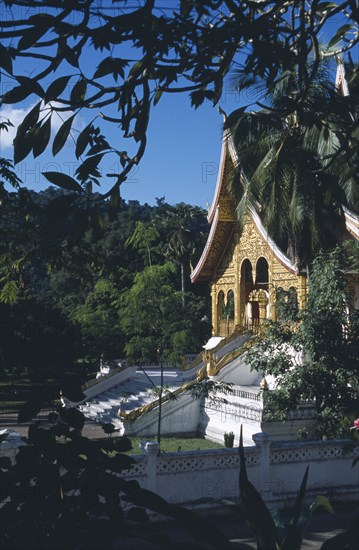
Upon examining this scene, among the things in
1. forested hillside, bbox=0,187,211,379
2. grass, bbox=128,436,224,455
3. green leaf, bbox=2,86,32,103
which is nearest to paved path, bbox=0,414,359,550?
forested hillside, bbox=0,187,211,379

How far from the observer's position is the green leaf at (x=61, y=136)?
7.93 feet

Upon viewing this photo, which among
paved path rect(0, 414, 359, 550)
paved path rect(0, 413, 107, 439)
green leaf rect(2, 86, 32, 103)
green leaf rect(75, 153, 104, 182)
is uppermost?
green leaf rect(2, 86, 32, 103)

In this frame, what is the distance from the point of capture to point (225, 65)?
3.05 meters

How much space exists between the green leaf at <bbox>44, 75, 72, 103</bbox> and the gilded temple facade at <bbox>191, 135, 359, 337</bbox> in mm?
16288

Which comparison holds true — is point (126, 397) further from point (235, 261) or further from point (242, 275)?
point (235, 261)

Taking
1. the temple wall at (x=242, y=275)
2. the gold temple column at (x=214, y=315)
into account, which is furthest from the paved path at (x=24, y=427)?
the gold temple column at (x=214, y=315)

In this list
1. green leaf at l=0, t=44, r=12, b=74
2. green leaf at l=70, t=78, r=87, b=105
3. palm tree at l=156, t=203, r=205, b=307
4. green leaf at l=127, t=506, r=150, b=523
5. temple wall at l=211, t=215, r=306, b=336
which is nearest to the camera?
green leaf at l=127, t=506, r=150, b=523

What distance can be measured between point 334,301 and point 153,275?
6421mm

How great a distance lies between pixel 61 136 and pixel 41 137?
123 millimetres

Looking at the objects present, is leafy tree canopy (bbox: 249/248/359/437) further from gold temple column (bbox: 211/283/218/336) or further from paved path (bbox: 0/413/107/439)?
gold temple column (bbox: 211/283/218/336)

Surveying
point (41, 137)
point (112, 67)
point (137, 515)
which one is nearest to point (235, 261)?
point (112, 67)

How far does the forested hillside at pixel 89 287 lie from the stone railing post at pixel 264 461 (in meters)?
2.44

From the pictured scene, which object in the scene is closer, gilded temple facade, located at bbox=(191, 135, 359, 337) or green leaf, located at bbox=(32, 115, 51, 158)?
green leaf, located at bbox=(32, 115, 51, 158)

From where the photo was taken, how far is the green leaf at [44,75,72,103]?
2363mm
